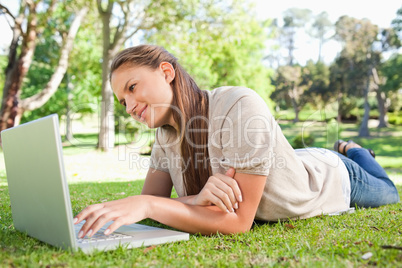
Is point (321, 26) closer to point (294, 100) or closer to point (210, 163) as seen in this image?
point (294, 100)

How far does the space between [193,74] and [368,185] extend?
16.9m

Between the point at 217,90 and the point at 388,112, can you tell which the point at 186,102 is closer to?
the point at 217,90

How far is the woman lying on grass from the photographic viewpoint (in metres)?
2.09

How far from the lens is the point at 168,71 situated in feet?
8.05

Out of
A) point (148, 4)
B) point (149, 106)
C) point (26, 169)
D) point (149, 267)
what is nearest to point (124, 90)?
point (149, 106)

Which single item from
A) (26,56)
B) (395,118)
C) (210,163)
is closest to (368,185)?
(210,163)

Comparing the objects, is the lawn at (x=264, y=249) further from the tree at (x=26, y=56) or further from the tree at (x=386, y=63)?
the tree at (x=386, y=63)

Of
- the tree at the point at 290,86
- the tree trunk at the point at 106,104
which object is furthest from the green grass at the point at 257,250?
the tree at the point at 290,86

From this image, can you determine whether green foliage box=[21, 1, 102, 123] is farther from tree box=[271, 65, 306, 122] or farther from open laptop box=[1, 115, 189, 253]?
open laptop box=[1, 115, 189, 253]

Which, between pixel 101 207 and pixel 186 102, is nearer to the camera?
pixel 101 207

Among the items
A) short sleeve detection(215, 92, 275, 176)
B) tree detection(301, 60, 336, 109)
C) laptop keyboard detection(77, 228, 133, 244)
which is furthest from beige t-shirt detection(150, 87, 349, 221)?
tree detection(301, 60, 336, 109)

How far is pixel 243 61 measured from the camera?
28094mm

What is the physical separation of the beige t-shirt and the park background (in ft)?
0.77

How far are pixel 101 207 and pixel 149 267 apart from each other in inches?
17.7
